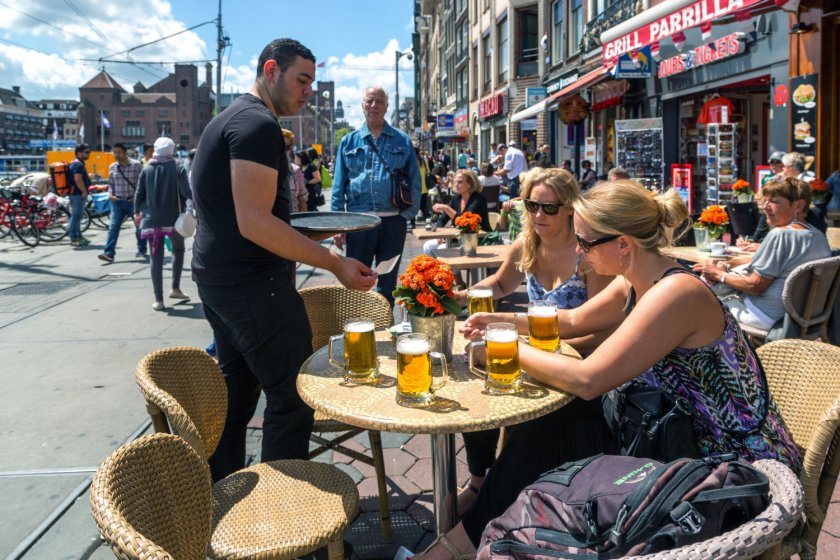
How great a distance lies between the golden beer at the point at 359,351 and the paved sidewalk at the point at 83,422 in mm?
908

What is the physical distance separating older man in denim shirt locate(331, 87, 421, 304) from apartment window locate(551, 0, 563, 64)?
17.8 metres

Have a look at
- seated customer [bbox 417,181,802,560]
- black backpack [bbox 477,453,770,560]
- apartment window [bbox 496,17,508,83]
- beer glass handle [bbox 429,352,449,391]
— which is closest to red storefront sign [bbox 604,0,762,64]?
seated customer [bbox 417,181,802,560]

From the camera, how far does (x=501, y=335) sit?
6.85 ft

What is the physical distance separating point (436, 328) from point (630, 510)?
110cm

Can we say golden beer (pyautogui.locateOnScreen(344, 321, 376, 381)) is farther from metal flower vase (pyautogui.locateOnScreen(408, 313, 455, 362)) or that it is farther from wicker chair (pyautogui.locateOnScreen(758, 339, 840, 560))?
wicker chair (pyautogui.locateOnScreen(758, 339, 840, 560))

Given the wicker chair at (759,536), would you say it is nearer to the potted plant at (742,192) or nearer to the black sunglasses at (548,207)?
the black sunglasses at (548,207)

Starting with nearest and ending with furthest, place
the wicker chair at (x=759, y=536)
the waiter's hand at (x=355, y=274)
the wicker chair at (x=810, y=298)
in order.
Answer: the wicker chair at (x=759, y=536) → the waiter's hand at (x=355, y=274) → the wicker chair at (x=810, y=298)

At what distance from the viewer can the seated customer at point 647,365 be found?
76.9 inches

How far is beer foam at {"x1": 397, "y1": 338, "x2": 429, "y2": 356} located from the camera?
6.61 ft

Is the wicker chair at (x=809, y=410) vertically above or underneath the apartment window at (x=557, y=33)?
underneath

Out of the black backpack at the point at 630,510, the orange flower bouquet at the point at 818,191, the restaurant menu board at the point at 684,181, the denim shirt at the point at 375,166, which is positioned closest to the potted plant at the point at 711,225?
the denim shirt at the point at 375,166

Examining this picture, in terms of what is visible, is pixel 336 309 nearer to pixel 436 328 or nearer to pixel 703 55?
pixel 436 328

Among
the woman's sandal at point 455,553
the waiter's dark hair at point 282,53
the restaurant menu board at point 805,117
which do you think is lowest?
the woman's sandal at point 455,553

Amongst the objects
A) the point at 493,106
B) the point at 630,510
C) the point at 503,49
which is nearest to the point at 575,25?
the point at 503,49
